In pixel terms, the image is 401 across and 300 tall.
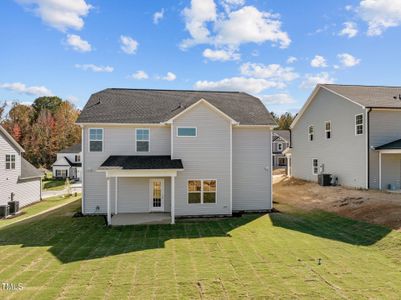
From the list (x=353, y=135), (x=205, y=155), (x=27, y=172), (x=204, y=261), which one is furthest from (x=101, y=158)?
(x=353, y=135)

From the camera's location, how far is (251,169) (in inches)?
699

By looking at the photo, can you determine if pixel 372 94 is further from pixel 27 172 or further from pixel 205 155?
pixel 27 172

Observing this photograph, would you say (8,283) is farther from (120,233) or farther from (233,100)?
(233,100)

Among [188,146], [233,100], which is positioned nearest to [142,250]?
[188,146]

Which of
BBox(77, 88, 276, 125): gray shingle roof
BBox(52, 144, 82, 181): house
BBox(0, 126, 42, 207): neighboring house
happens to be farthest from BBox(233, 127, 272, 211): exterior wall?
BBox(52, 144, 82, 181): house

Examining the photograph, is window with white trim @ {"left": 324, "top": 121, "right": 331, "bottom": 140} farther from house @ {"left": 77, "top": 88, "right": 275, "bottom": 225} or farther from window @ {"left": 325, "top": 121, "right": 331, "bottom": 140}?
house @ {"left": 77, "top": 88, "right": 275, "bottom": 225}

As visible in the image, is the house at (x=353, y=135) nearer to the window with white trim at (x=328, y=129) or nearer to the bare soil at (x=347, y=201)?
the window with white trim at (x=328, y=129)

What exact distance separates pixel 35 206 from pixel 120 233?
1509 cm

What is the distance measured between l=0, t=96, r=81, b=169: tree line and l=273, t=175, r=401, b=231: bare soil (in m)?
55.4

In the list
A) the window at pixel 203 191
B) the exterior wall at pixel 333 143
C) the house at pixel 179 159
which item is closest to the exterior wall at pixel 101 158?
the house at pixel 179 159

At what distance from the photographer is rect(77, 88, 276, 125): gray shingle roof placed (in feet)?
57.5

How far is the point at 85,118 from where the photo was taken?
1695cm

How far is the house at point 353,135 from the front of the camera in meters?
20.5

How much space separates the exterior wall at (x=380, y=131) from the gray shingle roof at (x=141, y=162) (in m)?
14.5
